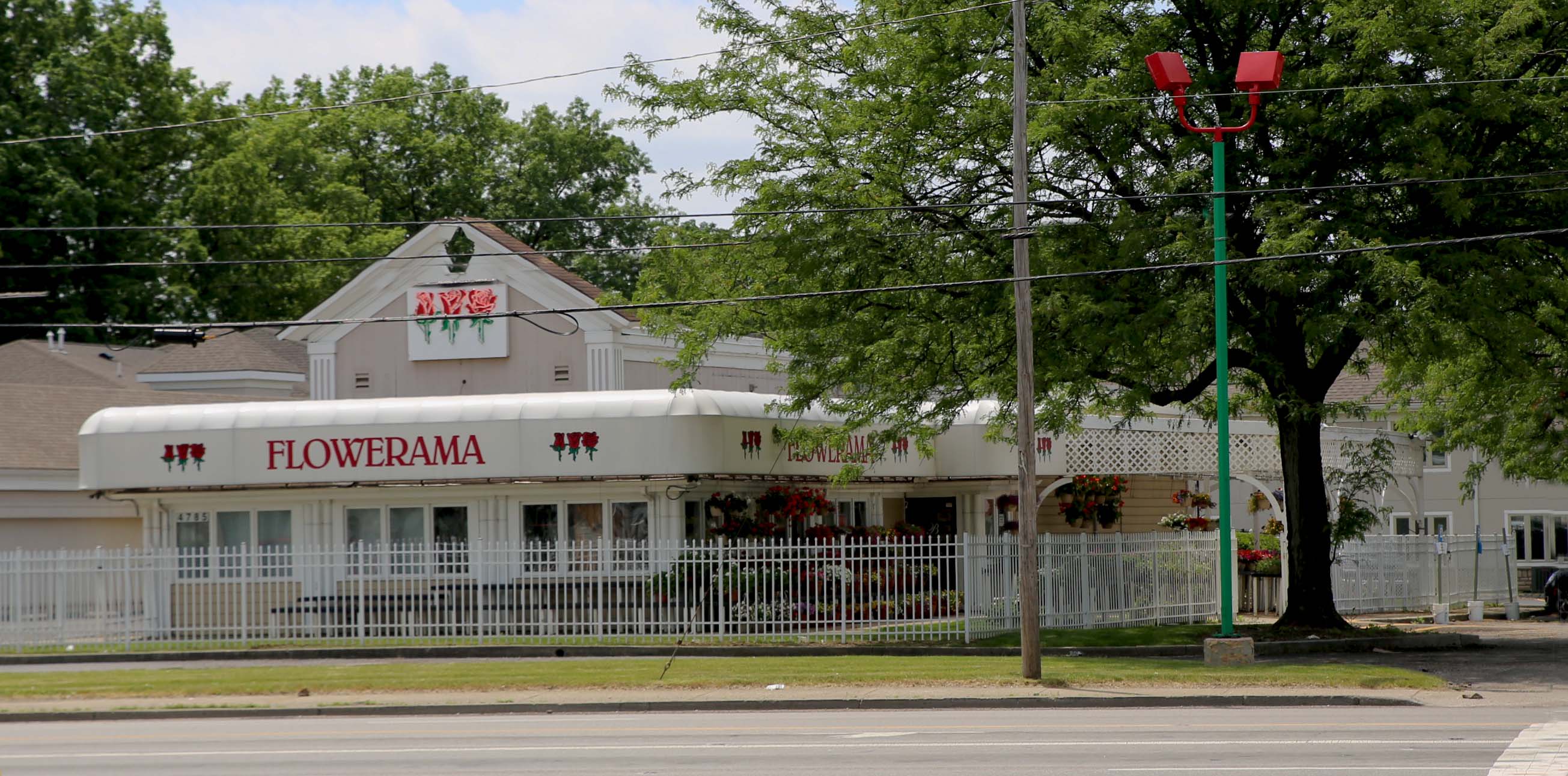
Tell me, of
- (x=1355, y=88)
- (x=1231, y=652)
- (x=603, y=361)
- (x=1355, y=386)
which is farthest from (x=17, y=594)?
(x=1355, y=386)

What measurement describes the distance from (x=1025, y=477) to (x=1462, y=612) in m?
19.9

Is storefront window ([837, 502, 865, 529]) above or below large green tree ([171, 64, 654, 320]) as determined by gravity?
below

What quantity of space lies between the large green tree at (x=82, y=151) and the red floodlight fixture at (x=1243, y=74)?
41.9 meters

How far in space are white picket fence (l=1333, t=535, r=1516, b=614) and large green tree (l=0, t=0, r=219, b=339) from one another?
131 feet

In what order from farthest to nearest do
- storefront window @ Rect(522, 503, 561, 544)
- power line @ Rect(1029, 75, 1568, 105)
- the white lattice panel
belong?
1. the white lattice panel
2. storefront window @ Rect(522, 503, 561, 544)
3. power line @ Rect(1029, 75, 1568, 105)

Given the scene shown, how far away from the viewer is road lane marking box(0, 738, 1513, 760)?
49.0 ft

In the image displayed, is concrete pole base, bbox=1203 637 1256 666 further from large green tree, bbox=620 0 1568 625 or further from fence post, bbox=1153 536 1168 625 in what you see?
fence post, bbox=1153 536 1168 625

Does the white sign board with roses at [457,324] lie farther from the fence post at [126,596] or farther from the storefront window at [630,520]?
the fence post at [126,596]

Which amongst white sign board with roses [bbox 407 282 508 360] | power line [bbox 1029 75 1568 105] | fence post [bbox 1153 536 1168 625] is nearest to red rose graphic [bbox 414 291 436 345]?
white sign board with roses [bbox 407 282 508 360]

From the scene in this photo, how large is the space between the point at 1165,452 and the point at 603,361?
10464 mm

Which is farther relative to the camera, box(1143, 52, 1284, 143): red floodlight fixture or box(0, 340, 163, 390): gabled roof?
box(0, 340, 163, 390): gabled roof

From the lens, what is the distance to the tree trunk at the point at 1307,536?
26578mm

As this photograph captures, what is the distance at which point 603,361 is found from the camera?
31.7 m

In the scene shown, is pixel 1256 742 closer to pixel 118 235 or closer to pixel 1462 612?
pixel 1462 612
